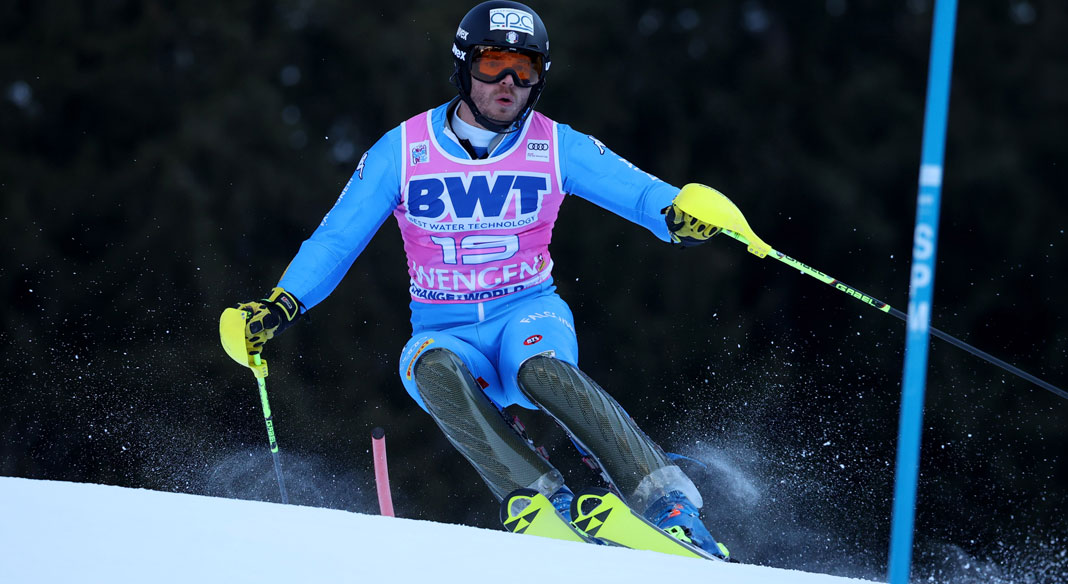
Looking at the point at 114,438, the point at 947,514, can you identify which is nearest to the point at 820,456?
the point at 947,514

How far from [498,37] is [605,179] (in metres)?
0.46

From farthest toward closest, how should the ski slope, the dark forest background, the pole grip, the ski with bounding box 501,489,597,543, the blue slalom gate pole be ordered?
1. the dark forest background
2. the pole grip
3. the ski with bounding box 501,489,597,543
4. the ski slope
5. the blue slalom gate pole

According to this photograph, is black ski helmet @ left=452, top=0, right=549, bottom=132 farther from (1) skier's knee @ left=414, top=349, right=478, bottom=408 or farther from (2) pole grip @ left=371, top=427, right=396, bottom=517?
(2) pole grip @ left=371, top=427, right=396, bottom=517

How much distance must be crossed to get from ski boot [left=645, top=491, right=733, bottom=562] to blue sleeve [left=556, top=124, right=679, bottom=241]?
2.35 ft

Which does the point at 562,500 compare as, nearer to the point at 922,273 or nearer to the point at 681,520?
the point at 681,520

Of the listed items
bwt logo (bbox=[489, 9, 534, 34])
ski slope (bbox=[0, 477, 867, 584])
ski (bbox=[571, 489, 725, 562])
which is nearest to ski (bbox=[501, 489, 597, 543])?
ski (bbox=[571, 489, 725, 562])

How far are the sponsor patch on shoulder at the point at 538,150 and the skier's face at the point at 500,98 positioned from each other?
88 mm

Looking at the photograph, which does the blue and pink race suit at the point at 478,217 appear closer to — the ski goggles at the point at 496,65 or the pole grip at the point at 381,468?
the ski goggles at the point at 496,65

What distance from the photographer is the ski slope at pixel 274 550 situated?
141 centimetres

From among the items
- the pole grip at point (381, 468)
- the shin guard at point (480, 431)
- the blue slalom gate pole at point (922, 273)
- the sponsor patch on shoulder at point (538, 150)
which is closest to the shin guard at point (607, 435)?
the shin guard at point (480, 431)

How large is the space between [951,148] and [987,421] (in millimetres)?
1477

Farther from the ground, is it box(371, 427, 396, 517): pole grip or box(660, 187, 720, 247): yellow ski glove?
box(660, 187, 720, 247): yellow ski glove

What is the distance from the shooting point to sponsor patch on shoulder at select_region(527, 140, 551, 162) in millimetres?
2705

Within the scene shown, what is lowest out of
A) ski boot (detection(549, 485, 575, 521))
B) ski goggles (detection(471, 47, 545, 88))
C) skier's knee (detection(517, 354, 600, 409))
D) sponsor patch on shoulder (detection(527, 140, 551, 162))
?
ski boot (detection(549, 485, 575, 521))
